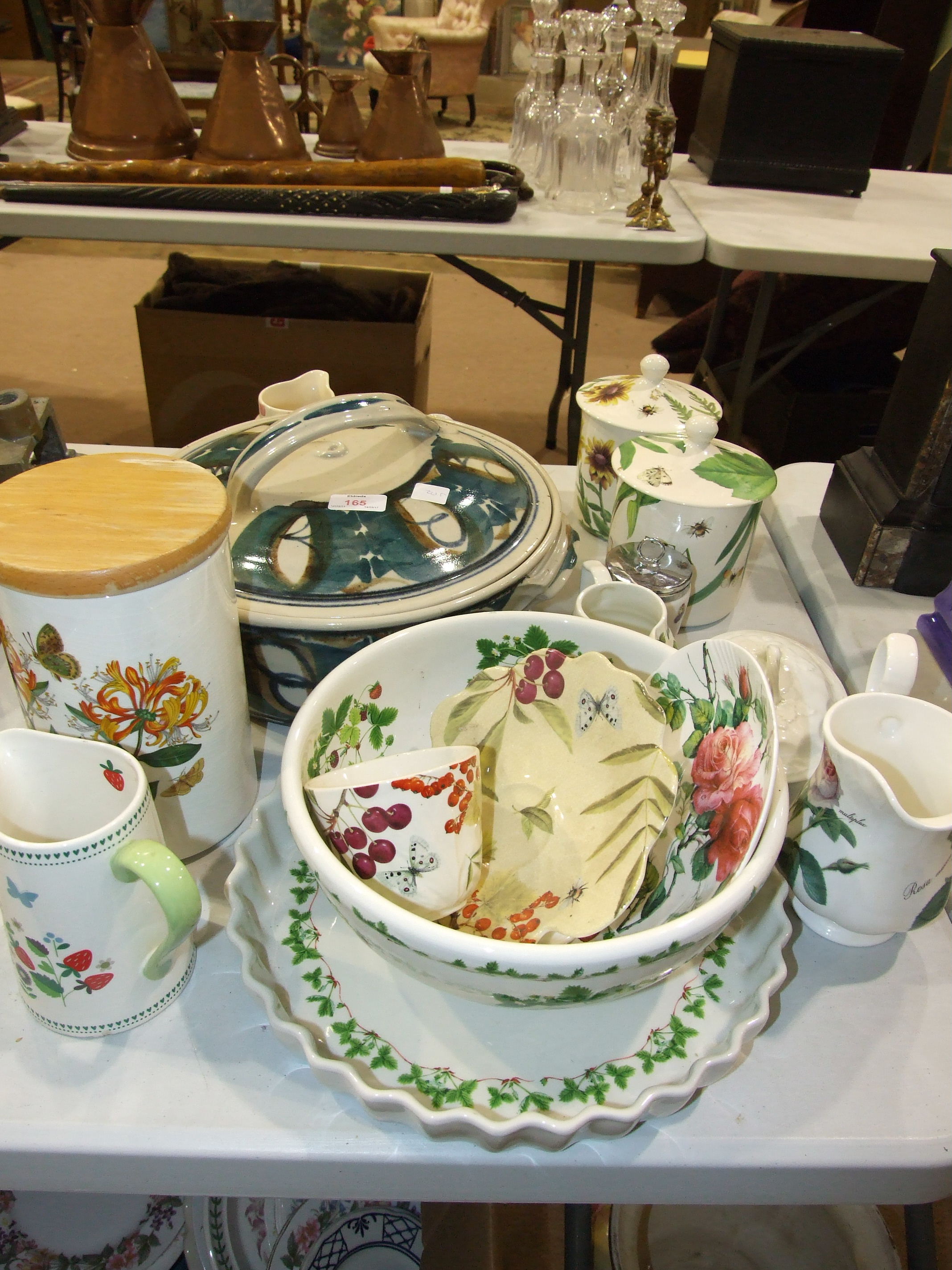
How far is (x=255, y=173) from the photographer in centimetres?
159

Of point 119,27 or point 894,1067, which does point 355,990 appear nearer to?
point 894,1067

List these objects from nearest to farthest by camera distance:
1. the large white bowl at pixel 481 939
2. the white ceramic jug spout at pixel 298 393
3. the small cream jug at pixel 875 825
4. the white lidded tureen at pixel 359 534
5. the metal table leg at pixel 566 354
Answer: the large white bowl at pixel 481 939
the small cream jug at pixel 875 825
the white lidded tureen at pixel 359 534
the white ceramic jug spout at pixel 298 393
the metal table leg at pixel 566 354

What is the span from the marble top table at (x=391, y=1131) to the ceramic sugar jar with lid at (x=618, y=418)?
54 cm

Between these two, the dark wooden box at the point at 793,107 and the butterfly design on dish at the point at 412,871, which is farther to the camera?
the dark wooden box at the point at 793,107

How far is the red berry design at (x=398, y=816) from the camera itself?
517mm

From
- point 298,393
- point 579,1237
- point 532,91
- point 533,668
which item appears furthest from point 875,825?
point 532,91

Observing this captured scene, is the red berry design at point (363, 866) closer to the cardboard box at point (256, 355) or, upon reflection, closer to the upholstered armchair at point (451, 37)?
the cardboard box at point (256, 355)

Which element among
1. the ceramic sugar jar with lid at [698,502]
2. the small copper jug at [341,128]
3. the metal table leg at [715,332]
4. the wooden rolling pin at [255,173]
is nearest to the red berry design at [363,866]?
the ceramic sugar jar with lid at [698,502]

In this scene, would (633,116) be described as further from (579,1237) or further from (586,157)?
(579,1237)

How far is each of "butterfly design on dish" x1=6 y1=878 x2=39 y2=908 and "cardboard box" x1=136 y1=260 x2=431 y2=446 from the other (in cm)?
161

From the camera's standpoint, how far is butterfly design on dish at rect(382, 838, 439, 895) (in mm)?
526

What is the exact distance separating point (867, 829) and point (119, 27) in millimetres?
1712

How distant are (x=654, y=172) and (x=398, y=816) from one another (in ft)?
5.03

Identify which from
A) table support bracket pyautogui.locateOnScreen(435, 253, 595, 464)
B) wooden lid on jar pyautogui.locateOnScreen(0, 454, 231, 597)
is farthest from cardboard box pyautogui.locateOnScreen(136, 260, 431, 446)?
wooden lid on jar pyautogui.locateOnScreen(0, 454, 231, 597)
